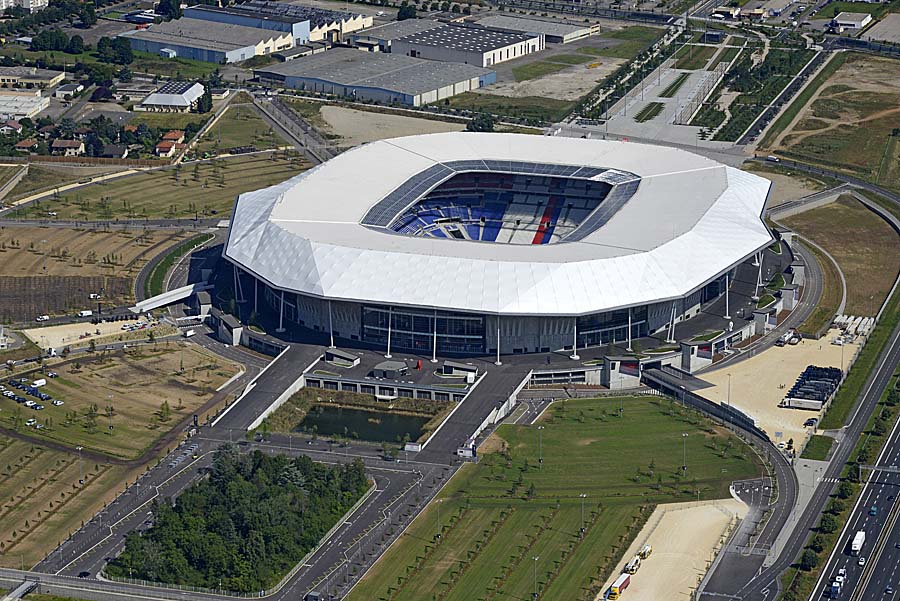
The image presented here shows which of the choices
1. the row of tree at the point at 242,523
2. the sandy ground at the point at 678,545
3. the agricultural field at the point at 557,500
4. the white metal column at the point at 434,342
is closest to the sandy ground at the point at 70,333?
the white metal column at the point at 434,342

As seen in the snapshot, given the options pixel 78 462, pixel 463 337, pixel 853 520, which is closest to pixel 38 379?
pixel 78 462

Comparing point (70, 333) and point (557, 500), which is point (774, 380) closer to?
point (557, 500)

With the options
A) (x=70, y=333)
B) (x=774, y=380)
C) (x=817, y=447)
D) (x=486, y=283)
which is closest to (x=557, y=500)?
(x=817, y=447)

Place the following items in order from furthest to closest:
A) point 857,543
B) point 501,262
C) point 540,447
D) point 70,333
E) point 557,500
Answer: point 70,333, point 501,262, point 540,447, point 557,500, point 857,543

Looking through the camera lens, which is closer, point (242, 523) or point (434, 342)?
point (242, 523)

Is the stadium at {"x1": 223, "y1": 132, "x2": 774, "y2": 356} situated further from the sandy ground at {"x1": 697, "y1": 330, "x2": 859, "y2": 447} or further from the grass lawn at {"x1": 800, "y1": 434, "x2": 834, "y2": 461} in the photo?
the grass lawn at {"x1": 800, "y1": 434, "x2": 834, "y2": 461}

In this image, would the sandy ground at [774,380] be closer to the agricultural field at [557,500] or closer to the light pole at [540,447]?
the agricultural field at [557,500]
